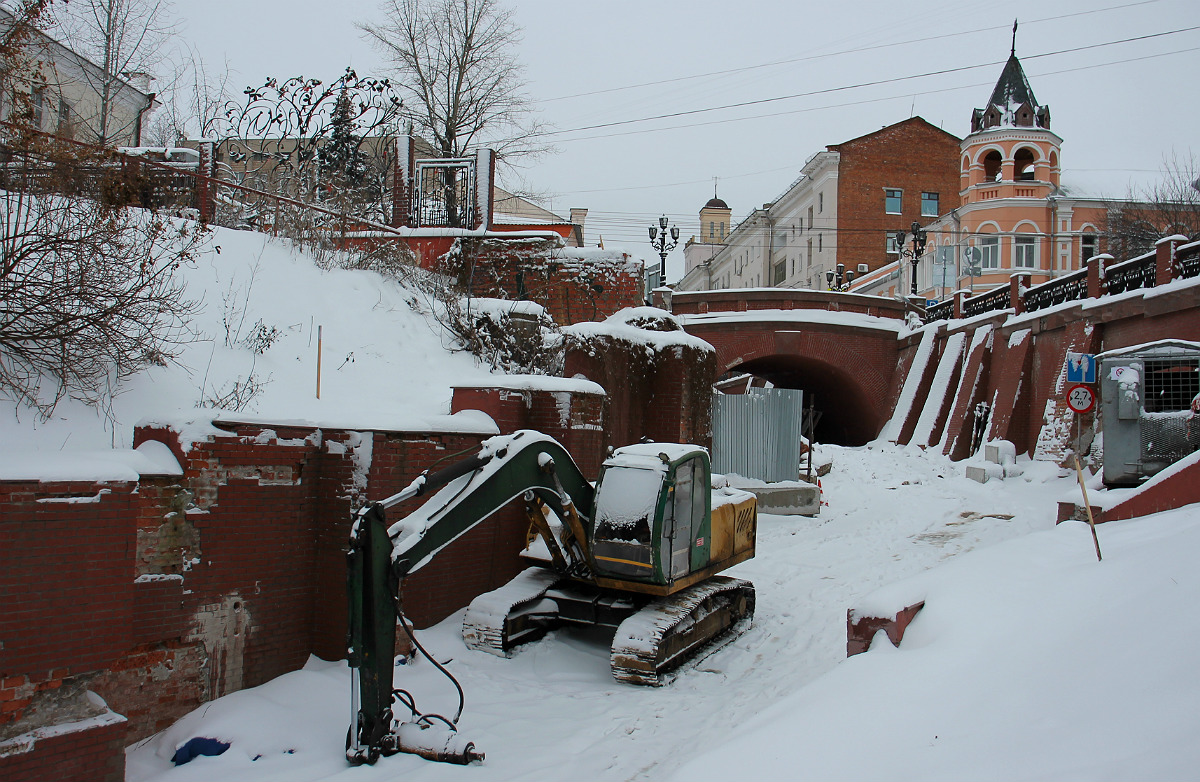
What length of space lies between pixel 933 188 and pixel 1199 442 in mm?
41092

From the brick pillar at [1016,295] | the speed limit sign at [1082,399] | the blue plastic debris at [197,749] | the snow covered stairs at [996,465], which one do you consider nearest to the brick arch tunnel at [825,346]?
the brick pillar at [1016,295]

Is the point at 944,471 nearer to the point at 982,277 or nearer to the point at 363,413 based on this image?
the point at 363,413

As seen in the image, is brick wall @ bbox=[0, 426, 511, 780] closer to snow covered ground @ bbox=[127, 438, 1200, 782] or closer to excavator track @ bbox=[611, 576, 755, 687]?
snow covered ground @ bbox=[127, 438, 1200, 782]

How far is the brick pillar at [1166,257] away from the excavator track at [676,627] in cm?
1328

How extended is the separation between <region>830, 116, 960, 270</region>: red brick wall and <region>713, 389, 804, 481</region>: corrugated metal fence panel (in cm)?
3375

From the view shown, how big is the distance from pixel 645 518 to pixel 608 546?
1.54 ft

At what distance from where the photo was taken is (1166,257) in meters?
17.2

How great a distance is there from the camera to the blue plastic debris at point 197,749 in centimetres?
567

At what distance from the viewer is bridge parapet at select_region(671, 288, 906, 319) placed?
28.6 m

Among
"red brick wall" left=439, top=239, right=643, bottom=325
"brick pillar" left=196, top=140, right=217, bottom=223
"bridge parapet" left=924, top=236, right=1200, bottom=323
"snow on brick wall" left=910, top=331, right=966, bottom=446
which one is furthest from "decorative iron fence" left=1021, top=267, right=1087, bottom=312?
"brick pillar" left=196, top=140, right=217, bottom=223

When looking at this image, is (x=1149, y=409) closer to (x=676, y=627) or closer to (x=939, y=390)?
(x=676, y=627)

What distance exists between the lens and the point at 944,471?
2116cm

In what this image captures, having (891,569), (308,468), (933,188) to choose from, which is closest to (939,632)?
(308,468)

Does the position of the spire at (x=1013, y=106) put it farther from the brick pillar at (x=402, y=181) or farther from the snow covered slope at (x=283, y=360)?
the snow covered slope at (x=283, y=360)
